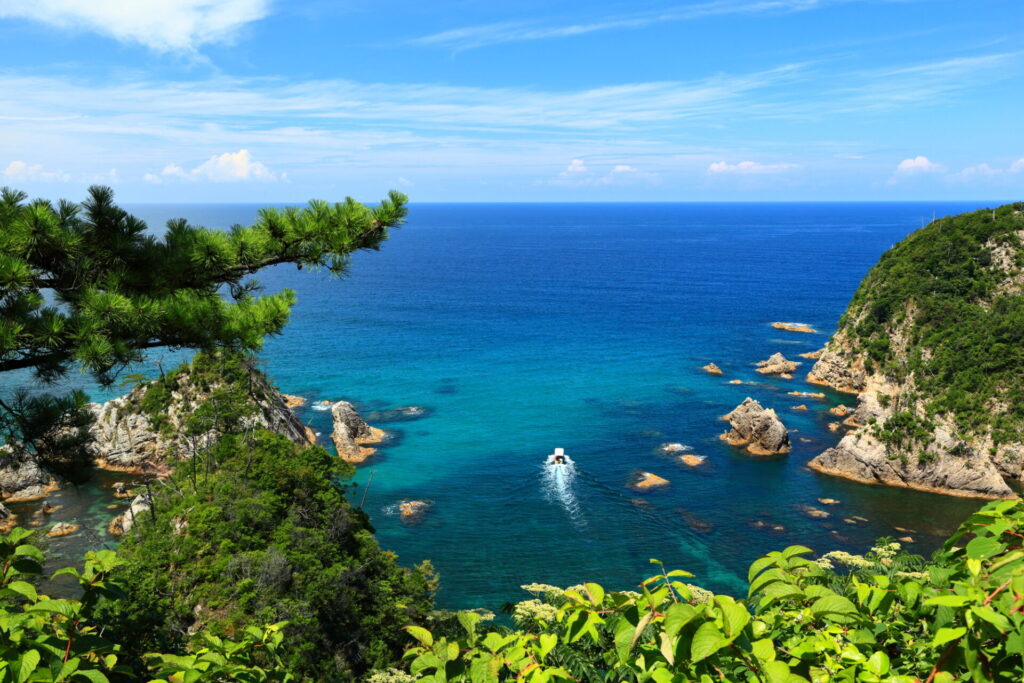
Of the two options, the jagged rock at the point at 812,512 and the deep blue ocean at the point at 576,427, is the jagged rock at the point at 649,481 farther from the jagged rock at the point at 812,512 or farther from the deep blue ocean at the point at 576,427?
the jagged rock at the point at 812,512

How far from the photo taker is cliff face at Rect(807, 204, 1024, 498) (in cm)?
4441

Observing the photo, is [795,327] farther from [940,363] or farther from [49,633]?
[49,633]

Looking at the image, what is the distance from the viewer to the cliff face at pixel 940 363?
44406 millimetres

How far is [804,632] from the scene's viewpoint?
4.17 metres

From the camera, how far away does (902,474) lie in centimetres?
4494

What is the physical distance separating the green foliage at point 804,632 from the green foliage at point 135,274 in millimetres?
7494

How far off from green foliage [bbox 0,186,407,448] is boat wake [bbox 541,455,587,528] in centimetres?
3140

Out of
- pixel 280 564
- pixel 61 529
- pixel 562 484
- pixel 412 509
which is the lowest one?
pixel 61 529

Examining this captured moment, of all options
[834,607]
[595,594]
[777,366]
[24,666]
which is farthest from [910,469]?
[24,666]

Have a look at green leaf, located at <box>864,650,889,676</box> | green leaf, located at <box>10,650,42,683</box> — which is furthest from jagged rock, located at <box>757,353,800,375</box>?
green leaf, located at <box>10,650,42,683</box>

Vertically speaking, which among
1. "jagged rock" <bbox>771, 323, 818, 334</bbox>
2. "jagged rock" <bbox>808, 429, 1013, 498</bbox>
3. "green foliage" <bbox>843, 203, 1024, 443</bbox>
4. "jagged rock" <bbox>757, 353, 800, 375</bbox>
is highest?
"green foliage" <bbox>843, 203, 1024, 443</bbox>

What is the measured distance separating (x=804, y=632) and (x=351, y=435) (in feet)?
161

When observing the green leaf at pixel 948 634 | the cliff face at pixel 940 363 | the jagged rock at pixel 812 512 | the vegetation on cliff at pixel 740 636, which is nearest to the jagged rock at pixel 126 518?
the vegetation on cliff at pixel 740 636

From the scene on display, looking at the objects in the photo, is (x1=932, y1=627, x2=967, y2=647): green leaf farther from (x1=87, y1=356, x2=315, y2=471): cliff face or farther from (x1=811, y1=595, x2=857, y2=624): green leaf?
(x1=87, y1=356, x2=315, y2=471): cliff face
